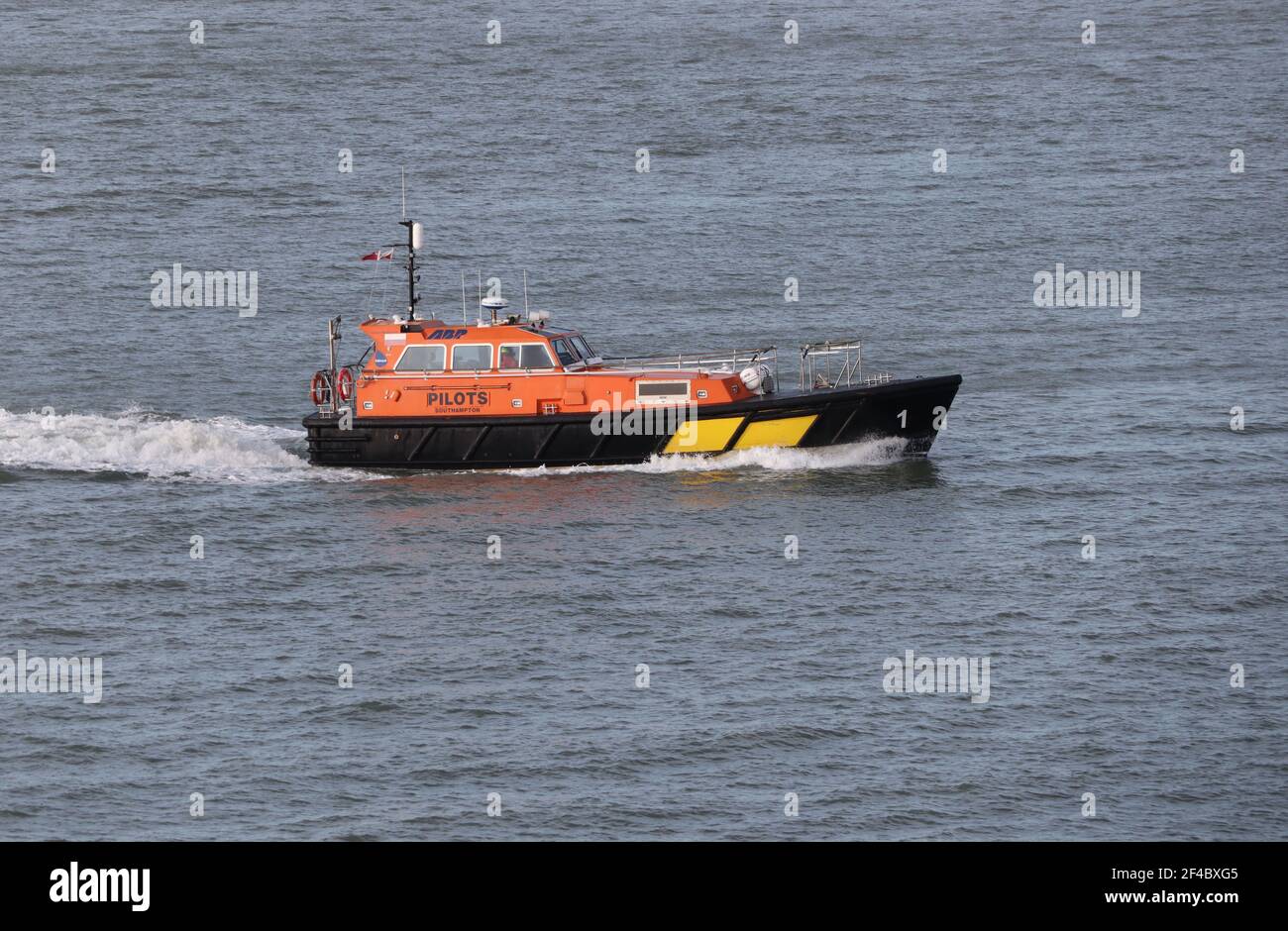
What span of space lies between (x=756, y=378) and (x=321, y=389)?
9.82 m

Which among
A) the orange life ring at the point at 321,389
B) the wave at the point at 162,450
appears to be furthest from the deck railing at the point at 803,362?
the wave at the point at 162,450

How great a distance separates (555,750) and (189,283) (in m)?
36.9

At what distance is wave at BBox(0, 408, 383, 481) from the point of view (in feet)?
147

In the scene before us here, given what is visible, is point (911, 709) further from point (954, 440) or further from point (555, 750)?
point (954, 440)

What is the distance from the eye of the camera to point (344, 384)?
148ft

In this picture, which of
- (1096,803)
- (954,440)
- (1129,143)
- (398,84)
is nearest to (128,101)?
(398,84)

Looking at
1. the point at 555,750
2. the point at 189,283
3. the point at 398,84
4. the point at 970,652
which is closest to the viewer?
the point at 555,750

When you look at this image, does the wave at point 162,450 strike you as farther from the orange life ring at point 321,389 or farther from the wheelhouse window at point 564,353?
the wheelhouse window at point 564,353

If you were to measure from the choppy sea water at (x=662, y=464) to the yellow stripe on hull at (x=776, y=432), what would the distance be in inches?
14.6

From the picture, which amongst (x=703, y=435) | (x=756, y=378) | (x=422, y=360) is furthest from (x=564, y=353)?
(x=756, y=378)

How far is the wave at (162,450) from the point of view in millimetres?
44656

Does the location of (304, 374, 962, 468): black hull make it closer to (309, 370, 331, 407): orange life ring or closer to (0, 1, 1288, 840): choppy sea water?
(0, 1, 1288, 840): choppy sea water

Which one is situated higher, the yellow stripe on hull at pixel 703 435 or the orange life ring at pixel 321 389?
the orange life ring at pixel 321 389

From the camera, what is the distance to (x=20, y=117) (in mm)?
79188
